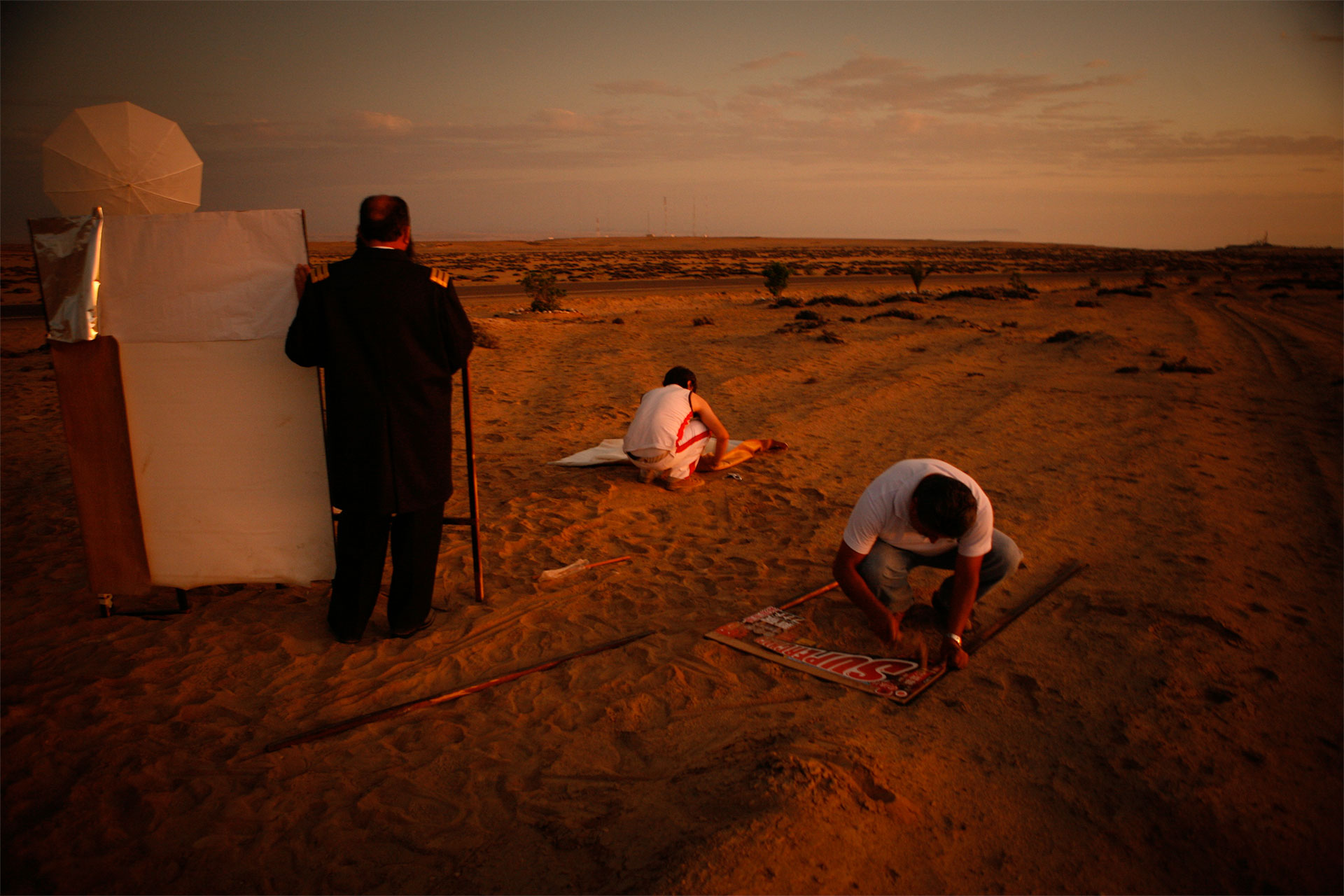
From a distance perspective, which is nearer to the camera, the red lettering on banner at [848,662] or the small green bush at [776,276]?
the red lettering on banner at [848,662]

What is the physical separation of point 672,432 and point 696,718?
9.46ft

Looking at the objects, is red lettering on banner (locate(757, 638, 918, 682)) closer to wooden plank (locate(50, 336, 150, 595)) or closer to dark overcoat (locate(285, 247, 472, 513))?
dark overcoat (locate(285, 247, 472, 513))

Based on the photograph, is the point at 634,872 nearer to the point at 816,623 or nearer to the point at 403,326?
the point at 816,623

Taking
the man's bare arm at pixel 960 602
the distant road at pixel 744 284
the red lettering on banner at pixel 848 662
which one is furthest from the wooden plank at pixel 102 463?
the distant road at pixel 744 284

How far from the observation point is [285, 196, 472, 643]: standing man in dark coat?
3.26 m

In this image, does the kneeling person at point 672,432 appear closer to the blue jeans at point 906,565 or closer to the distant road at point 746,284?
the blue jeans at point 906,565

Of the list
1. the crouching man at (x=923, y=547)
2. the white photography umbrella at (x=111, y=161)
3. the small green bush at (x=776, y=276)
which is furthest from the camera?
the small green bush at (x=776, y=276)

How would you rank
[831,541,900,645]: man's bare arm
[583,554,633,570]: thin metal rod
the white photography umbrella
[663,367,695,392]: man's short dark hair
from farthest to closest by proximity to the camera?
1. [663,367,695,392]: man's short dark hair
2. [583,554,633,570]: thin metal rod
3. [831,541,900,645]: man's bare arm
4. the white photography umbrella

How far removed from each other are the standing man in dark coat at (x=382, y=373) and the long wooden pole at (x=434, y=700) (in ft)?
2.37

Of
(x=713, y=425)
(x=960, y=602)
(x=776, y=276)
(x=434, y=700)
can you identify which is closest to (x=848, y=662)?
(x=960, y=602)

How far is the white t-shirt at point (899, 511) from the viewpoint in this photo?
3307 millimetres

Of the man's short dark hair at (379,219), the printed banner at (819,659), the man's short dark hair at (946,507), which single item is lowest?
the printed banner at (819,659)

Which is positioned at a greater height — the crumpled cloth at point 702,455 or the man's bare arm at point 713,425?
the man's bare arm at point 713,425

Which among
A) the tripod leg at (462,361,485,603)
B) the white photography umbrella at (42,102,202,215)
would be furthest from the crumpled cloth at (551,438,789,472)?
the white photography umbrella at (42,102,202,215)
